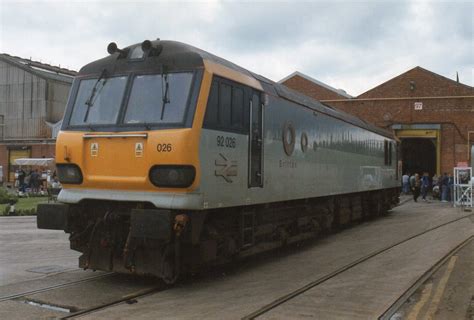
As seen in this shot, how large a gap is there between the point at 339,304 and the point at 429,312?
107cm

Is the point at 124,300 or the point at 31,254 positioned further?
the point at 31,254

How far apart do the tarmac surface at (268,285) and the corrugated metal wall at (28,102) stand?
40.9 metres

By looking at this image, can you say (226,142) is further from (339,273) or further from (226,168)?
(339,273)

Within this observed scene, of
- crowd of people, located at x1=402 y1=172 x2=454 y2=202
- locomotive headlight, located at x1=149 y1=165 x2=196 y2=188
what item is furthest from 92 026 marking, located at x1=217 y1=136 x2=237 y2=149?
crowd of people, located at x1=402 y1=172 x2=454 y2=202

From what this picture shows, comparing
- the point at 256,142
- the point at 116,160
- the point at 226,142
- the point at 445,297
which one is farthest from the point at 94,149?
the point at 445,297

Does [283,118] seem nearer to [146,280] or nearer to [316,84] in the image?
[146,280]

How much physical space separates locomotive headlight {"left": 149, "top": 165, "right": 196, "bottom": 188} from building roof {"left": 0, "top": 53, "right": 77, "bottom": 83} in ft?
150

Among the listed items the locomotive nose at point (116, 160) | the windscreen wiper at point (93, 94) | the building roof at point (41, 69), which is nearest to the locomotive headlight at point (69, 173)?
the locomotive nose at point (116, 160)

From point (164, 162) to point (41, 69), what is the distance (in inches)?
2098

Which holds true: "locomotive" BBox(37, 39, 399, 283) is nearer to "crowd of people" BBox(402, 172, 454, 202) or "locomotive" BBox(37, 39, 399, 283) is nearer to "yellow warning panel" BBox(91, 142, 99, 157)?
"yellow warning panel" BBox(91, 142, 99, 157)

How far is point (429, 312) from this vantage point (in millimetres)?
6289

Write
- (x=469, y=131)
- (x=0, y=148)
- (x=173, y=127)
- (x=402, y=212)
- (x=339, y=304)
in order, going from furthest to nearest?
(x=0, y=148), (x=469, y=131), (x=402, y=212), (x=173, y=127), (x=339, y=304)

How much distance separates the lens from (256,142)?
345 inches

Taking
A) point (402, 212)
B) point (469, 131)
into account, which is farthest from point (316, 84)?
point (402, 212)
